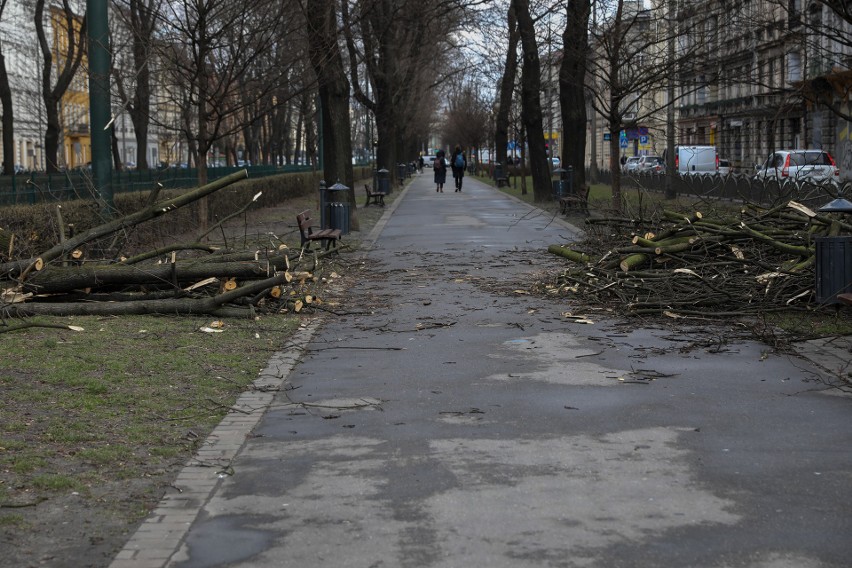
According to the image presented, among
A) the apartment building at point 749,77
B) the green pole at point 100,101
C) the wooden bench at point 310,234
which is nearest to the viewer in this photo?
the green pole at point 100,101

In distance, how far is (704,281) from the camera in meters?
11.8

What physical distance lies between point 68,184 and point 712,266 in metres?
12.9

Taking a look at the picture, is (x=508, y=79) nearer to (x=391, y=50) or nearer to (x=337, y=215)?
(x=391, y=50)

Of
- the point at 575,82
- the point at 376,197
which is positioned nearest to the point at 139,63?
the point at 575,82

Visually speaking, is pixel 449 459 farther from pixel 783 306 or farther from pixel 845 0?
pixel 845 0

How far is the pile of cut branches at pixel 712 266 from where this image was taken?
1152 cm

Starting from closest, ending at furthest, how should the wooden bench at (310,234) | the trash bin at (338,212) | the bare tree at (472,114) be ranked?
the wooden bench at (310,234), the trash bin at (338,212), the bare tree at (472,114)

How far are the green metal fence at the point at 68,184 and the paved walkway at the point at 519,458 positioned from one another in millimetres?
7675

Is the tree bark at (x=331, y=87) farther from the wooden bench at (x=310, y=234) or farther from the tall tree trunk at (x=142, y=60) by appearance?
the wooden bench at (x=310, y=234)

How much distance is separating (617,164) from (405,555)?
2203 cm

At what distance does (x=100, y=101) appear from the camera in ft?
55.0

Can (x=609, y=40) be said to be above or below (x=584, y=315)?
above

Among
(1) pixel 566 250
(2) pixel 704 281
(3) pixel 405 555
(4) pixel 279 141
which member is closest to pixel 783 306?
(2) pixel 704 281

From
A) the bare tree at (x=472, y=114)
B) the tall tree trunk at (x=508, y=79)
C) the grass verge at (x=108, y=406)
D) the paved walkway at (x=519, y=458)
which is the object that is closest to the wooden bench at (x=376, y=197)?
the tall tree trunk at (x=508, y=79)
